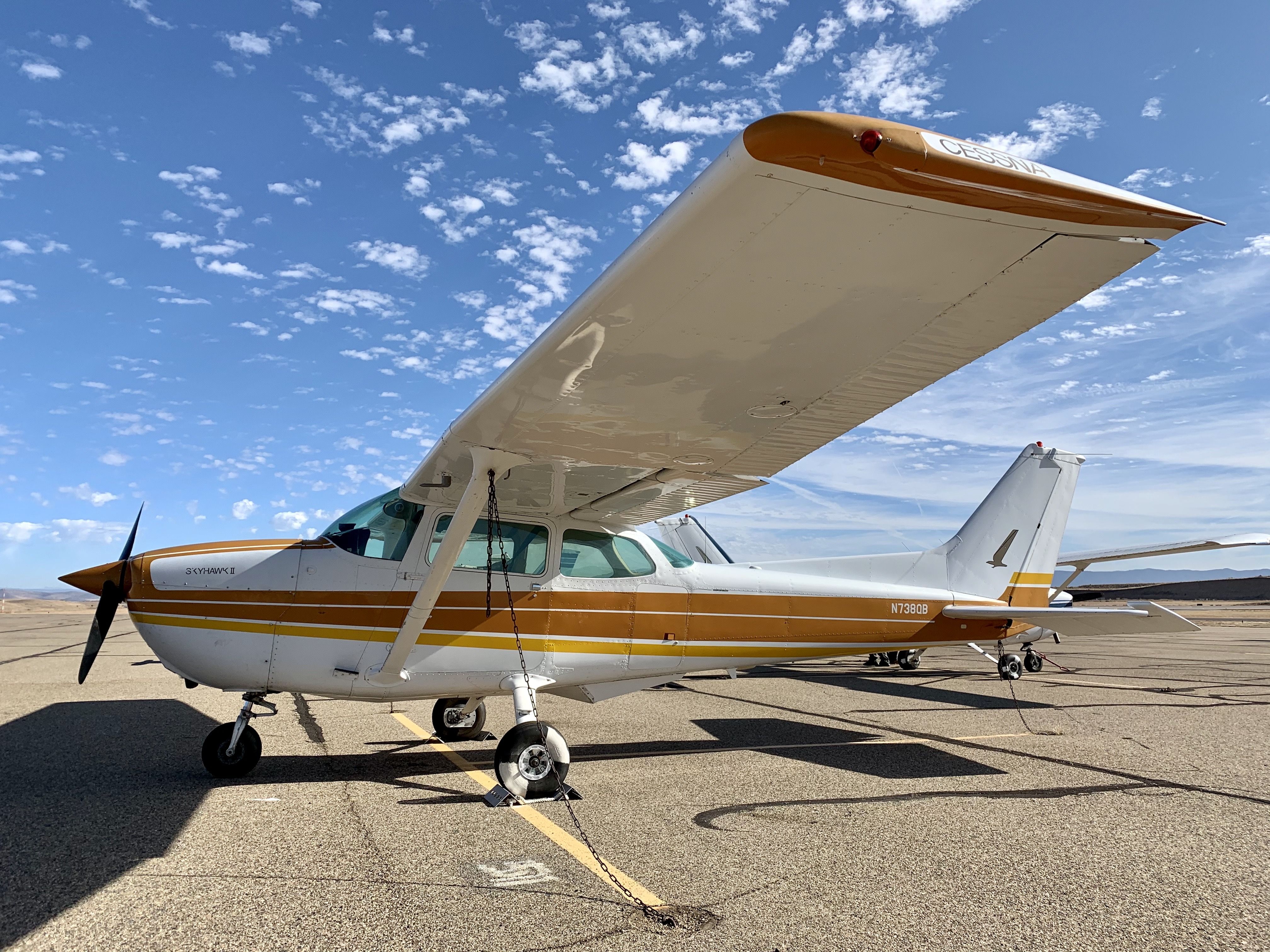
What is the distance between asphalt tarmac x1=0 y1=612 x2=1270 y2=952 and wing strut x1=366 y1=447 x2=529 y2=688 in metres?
0.78

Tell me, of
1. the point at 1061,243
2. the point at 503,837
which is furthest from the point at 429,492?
the point at 1061,243

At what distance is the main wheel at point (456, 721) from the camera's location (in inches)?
277

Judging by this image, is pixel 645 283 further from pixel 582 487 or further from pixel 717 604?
pixel 717 604

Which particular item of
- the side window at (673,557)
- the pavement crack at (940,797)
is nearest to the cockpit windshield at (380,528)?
the side window at (673,557)

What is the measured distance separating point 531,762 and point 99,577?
3.41 m

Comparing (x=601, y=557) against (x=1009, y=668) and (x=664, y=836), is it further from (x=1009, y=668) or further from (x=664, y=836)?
(x=1009, y=668)

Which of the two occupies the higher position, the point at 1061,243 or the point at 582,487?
the point at 1061,243

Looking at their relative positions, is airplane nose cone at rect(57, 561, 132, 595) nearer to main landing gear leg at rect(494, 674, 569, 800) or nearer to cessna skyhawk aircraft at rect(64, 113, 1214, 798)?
cessna skyhawk aircraft at rect(64, 113, 1214, 798)

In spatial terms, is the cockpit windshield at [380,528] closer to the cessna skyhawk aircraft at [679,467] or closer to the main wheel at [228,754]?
the cessna skyhawk aircraft at [679,467]

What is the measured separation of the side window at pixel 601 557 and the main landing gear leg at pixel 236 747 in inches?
96.9

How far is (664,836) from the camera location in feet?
13.2

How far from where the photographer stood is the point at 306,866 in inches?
137

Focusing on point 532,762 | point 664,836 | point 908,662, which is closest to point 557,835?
point 664,836

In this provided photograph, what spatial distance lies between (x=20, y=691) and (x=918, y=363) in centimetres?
1242
